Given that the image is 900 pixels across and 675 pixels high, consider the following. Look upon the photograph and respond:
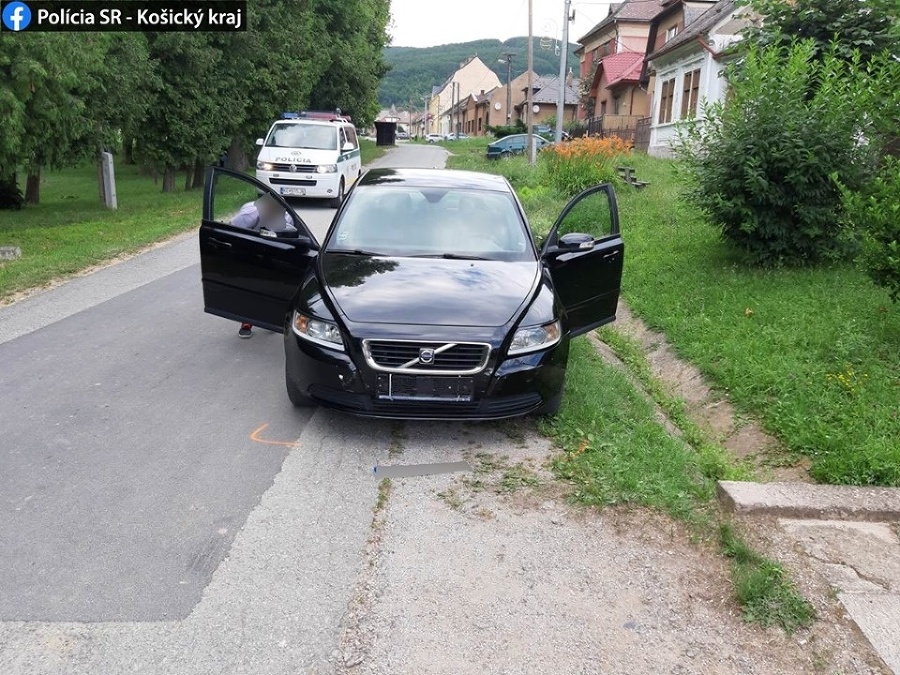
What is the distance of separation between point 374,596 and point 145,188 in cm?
2607

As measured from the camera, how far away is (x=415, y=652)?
9.62 ft

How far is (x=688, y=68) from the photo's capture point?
1073 inches

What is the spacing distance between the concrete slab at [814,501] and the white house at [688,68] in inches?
752

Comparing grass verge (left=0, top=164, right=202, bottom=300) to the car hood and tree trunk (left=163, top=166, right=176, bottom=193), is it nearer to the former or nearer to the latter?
tree trunk (left=163, top=166, right=176, bottom=193)

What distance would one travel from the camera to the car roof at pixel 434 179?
646 cm

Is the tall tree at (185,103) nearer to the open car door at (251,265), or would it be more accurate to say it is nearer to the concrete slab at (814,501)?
the open car door at (251,265)

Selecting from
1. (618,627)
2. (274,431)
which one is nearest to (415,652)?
(618,627)

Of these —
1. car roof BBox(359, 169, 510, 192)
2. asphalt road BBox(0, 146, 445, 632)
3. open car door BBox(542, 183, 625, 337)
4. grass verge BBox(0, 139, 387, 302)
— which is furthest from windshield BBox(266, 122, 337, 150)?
open car door BBox(542, 183, 625, 337)

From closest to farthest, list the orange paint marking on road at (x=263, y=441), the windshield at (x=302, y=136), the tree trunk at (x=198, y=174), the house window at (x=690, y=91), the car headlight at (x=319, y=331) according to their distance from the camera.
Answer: the car headlight at (x=319, y=331) → the orange paint marking on road at (x=263, y=441) → the windshield at (x=302, y=136) → the tree trunk at (x=198, y=174) → the house window at (x=690, y=91)

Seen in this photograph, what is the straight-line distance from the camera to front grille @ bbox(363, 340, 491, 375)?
4.55 m

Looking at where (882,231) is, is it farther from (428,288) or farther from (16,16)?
(16,16)

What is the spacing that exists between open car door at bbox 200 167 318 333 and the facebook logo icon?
875 centimetres

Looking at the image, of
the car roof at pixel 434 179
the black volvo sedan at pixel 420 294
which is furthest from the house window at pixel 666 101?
the black volvo sedan at pixel 420 294

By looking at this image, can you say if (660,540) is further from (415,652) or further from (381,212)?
(381,212)
